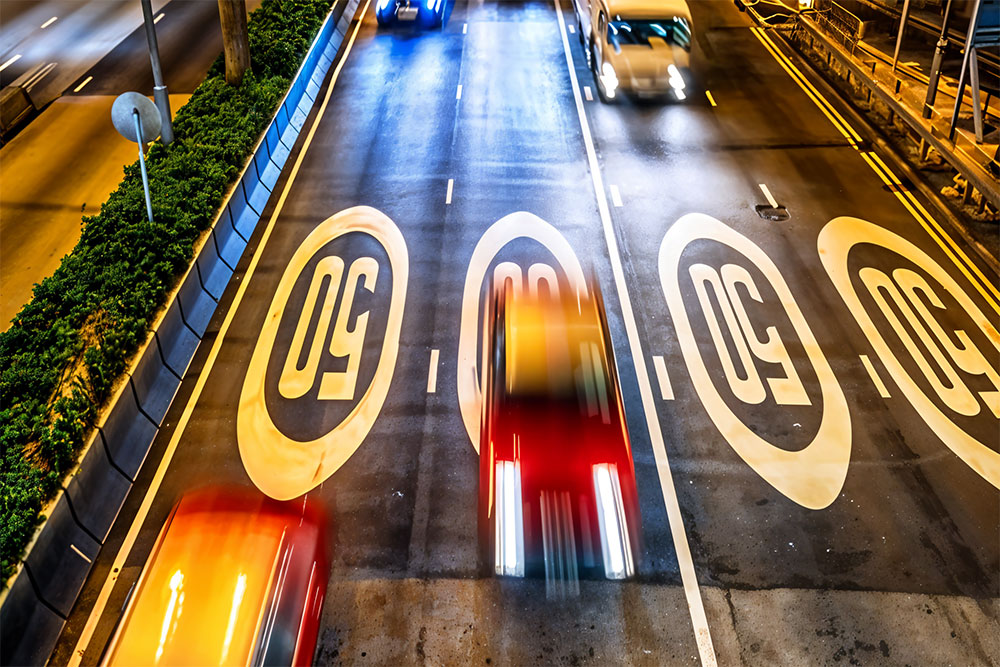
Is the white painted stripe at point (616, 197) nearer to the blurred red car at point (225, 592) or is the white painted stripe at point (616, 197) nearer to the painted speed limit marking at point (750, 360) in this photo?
Answer: the painted speed limit marking at point (750, 360)

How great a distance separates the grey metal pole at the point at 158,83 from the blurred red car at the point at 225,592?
11265 millimetres

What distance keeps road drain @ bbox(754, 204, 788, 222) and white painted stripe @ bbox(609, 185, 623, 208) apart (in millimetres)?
2843

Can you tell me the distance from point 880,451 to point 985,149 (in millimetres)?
8977

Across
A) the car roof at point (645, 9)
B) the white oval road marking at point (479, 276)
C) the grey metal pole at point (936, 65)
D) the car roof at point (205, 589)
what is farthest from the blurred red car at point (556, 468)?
the car roof at point (645, 9)

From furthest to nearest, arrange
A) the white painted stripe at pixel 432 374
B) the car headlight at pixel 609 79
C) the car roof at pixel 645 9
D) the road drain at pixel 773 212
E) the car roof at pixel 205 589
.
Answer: the car headlight at pixel 609 79, the car roof at pixel 645 9, the road drain at pixel 773 212, the white painted stripe at pixel 432 374, the car roof at pixel 205 589

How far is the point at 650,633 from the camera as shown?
880 cm

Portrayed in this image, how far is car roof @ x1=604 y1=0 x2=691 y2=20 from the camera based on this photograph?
21.1 m

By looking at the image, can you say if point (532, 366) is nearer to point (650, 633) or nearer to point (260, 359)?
point (650, 633)

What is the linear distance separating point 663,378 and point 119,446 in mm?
7937


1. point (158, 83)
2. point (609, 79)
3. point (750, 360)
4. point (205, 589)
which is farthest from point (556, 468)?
point (609, 79)

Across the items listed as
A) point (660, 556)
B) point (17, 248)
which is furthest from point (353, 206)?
point (660, 556)

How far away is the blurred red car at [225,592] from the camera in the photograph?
6.73 m

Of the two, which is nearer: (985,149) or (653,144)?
(985,149)

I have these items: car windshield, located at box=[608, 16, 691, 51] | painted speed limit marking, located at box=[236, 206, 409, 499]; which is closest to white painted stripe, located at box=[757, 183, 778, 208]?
car windshield, located at box=[608, 16, 691, 51]
